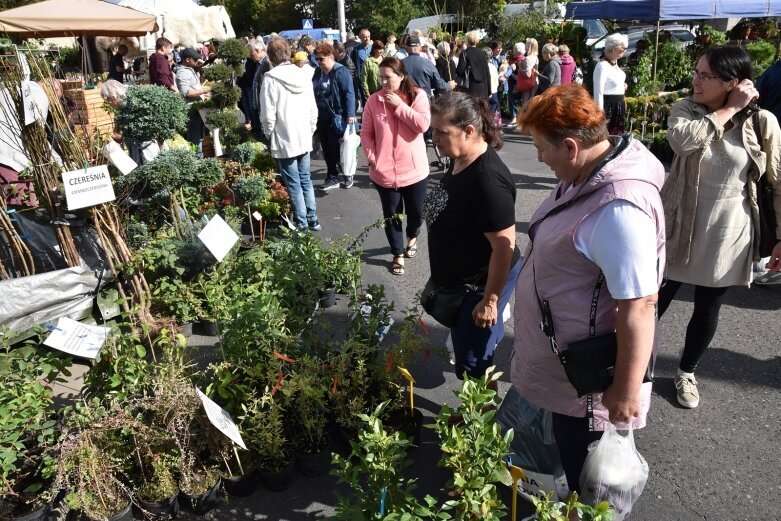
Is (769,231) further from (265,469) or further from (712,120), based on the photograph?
(265,469)

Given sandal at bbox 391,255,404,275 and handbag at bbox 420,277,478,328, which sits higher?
handbag at bbox 420,277,478,328

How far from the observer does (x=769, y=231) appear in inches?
113

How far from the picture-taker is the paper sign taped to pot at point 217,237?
322 cm

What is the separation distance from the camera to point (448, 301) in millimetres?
2709

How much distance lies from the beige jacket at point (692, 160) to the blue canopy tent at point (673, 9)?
8.42 m

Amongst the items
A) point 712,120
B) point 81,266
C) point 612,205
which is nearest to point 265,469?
point 612,205

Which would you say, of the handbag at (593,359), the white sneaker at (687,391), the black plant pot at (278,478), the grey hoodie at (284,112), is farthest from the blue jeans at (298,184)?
the handbag at (593,359)

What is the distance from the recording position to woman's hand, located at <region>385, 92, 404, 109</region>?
4.35 metres

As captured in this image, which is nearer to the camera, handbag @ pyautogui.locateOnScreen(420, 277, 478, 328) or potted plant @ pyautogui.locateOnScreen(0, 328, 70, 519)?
potted plant @ pyautogui.locateOnScreen(0, 328, 70, 519)

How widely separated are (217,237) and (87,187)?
73cm

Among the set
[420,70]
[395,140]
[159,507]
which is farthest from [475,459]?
[420,70]

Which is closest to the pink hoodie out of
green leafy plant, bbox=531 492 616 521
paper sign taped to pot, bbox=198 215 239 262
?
paper sign taped to pot, bbox=198 215 239 262

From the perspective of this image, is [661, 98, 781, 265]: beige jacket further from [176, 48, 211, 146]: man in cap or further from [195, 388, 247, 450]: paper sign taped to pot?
[176, 48, 211, 146]: man in cap

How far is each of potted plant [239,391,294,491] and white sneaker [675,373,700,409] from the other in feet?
6.88
